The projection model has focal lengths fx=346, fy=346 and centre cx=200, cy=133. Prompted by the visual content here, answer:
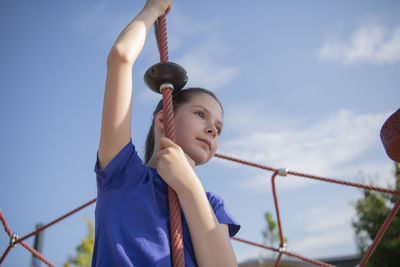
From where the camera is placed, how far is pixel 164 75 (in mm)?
810

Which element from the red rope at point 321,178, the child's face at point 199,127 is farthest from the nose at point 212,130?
the red rope at point 321,178

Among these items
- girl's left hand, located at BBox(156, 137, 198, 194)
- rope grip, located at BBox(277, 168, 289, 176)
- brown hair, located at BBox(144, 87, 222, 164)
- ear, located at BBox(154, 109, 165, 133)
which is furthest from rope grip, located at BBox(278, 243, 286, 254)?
girl's left hand, located at BBox(156, 137, 198, 194)

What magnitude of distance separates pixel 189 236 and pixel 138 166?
197 millimetres

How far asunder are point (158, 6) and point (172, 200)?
520 mm

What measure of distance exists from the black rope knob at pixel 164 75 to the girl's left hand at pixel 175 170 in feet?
0.55

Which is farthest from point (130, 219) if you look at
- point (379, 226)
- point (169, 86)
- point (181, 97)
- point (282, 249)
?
point (379, 226)

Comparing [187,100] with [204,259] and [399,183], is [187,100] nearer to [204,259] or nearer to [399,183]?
[204,259]

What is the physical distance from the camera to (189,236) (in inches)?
30.7

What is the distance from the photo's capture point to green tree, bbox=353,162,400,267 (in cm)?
696

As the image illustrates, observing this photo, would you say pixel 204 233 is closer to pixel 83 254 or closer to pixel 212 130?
pixel 212 130

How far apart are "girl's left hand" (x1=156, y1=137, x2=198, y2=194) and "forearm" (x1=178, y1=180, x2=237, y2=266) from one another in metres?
0.02

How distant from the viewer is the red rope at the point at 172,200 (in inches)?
26.4

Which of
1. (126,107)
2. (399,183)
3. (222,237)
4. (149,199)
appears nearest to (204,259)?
(222,237)

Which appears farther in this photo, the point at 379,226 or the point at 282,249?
the point at 379,226
